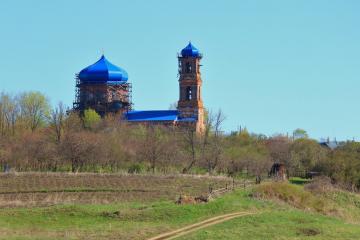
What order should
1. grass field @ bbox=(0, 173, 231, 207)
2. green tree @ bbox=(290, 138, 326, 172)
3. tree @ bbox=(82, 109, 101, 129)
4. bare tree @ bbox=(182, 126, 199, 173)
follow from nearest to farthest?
grass field @ bbox=(0, 173, 231, 207)
bare tree @ bbox=(182, 126, 199, 173)
green tree @ bbox=(290, 138, 326, 172)
tree @ bbox=(82, 109, 101, 129)

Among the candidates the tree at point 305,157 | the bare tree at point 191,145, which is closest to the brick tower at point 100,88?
the bare tree at point 191,145

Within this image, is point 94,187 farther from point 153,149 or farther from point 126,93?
point 126,93

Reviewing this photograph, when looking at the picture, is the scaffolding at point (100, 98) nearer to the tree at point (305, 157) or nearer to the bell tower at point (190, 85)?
the bell tower at point (190, 85)

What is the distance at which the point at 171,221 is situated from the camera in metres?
32.0

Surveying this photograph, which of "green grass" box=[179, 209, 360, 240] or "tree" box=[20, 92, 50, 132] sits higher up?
"tree" box=[20, 92, 50, 132]

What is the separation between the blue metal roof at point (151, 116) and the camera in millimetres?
98562

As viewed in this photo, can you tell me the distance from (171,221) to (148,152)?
125ft

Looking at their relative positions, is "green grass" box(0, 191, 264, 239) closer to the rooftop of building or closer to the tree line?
the tree line

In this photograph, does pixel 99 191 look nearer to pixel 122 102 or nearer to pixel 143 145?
pixel 143 145

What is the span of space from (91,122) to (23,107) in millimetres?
9126

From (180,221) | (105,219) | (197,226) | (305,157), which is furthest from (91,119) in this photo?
(197,226)

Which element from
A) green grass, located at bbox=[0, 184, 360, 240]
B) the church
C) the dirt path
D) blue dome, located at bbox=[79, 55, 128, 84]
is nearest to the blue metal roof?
the church

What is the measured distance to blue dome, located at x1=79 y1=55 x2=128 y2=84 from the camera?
98.7 metres

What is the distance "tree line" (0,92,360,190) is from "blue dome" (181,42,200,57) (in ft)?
47.8
